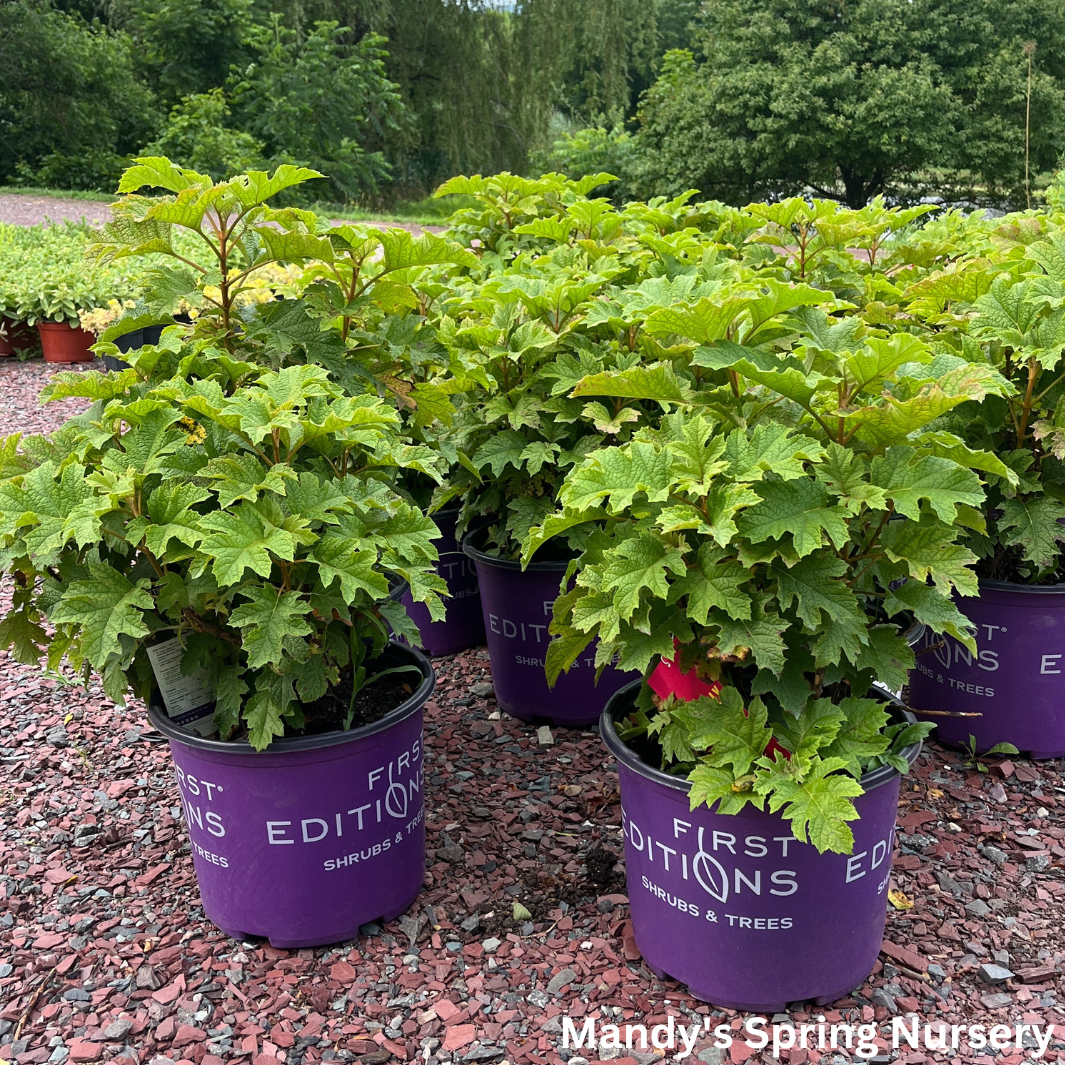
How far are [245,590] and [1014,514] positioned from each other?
1975mm

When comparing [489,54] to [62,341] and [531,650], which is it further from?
[531,650]

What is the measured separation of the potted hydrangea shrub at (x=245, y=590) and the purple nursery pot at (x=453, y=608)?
125 centimetres

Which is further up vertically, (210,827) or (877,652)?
(877,652)

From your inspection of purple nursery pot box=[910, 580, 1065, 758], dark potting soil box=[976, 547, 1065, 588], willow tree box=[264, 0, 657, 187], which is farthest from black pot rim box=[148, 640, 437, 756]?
willow tree box=[264, 0, 657, 187]

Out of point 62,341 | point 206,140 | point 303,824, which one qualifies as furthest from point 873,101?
point 303,824

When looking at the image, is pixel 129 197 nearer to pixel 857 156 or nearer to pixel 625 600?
pixel 625 600

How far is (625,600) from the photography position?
1.81 m

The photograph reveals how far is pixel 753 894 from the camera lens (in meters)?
1.95

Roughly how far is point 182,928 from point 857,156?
58.9ft

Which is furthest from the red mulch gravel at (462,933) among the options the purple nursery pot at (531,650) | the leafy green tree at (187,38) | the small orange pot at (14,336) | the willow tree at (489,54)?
the leafy green tree at (187,38)

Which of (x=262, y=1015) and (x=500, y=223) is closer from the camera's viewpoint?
(x=262, y=1015)

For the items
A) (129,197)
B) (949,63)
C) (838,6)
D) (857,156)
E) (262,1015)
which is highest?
(838,6)

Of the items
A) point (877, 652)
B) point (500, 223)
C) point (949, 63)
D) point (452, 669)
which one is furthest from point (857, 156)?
point (877, 652)

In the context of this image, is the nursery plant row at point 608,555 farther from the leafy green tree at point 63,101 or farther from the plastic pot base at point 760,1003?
the leafy green tree at point 63,101
